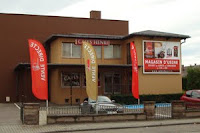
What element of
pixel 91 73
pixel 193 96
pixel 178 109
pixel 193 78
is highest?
pixel 91 73

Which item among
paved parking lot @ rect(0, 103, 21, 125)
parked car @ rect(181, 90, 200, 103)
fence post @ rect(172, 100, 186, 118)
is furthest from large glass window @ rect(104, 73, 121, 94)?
fence post @ rect(172, 100, 186, 118)

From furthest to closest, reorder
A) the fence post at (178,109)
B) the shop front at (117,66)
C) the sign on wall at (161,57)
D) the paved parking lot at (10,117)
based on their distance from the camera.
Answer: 1. the sign on wall at (161,57)
2. the shop front at (117,66)
3. the fence post at (178,109)
4. the paved parking lot at (10,117)

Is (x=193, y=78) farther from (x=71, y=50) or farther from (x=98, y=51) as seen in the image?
(x=71, y=50)

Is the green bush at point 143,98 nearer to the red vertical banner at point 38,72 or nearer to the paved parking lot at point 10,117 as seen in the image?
the paved parking lot at point 10,117

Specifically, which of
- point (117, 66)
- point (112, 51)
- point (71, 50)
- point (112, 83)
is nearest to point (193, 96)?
point (117, 66)

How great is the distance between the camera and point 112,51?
32.8m

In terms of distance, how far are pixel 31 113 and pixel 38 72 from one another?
2564 millimetres

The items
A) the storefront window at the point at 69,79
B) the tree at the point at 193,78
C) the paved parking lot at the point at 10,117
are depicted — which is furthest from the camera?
the tree at the point at 193,78

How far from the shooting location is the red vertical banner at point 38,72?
1691 centimetres

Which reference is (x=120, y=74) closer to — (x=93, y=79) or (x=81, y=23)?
(x=81, y=23)

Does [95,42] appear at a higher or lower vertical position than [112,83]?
higher

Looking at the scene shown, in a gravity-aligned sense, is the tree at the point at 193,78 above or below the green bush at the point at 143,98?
above

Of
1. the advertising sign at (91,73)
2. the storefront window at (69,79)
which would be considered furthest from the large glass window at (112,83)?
the advertising sign at (91,73)

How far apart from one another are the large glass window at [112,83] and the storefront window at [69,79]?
2926mm
